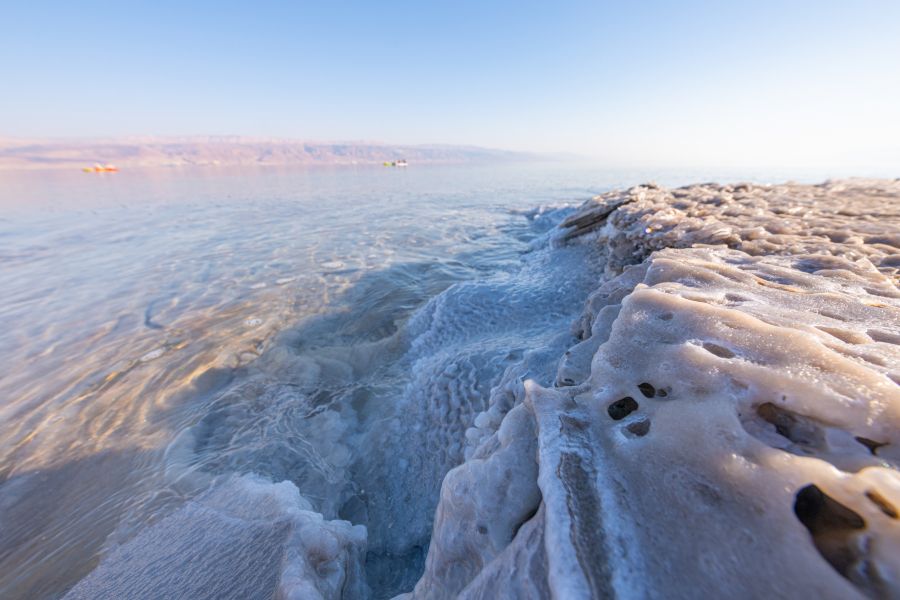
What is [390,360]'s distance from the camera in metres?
4.55

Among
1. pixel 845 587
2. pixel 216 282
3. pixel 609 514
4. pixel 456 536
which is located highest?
pixel 845 587

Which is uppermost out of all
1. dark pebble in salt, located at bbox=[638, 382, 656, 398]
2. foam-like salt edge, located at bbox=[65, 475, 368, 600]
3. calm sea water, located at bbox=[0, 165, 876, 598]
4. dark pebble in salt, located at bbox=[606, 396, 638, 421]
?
dark pebble in salt, located at bbox=[638, 382, 656, 398]

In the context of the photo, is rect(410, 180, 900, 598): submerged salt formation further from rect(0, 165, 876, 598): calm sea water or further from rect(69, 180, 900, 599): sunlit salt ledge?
rect(0, 165, 876, 598): calm sea water

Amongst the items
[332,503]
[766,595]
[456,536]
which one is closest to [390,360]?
[332,503]

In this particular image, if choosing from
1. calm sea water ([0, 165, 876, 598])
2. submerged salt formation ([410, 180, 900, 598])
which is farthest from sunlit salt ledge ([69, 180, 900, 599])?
calm sea water ([0, 165, 876, 598])

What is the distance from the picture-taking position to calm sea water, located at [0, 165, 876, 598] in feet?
8.29

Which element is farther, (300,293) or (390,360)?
(300,293)

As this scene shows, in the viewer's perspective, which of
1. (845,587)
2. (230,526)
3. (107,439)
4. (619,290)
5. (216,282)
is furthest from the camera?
(216,282)

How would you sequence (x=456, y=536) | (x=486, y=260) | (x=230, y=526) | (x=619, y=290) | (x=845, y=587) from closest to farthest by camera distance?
(x=845, y=587) < (x=456, y=536) < (x=230, y=526) < (x=619, y=290) < (x=486, y=260)

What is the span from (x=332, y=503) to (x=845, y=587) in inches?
109

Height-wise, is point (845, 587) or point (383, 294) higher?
point (845, 587)

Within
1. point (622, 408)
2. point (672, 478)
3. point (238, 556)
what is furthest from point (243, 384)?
point (672, 478)

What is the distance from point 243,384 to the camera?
4.05 m

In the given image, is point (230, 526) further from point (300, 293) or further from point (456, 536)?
point (300, 293)
